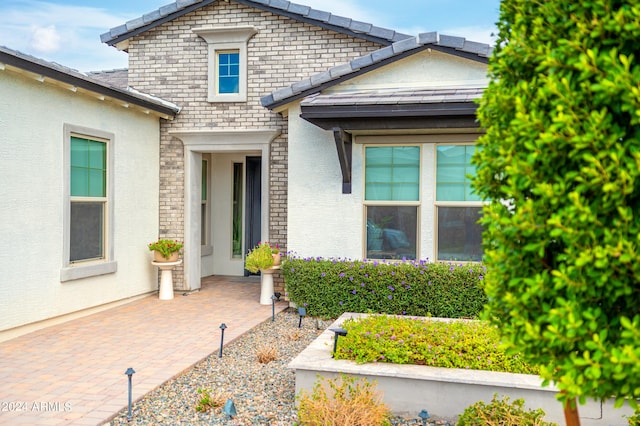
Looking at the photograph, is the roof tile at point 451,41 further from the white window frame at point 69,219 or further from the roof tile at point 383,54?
the white window frame at point 69,219

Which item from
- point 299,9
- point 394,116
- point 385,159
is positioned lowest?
point 385,159

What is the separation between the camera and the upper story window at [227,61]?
10.2 m

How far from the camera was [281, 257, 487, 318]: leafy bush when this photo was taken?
7.92m

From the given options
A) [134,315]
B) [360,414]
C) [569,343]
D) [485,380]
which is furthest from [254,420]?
[134,315]

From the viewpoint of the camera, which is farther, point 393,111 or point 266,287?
point 266,287

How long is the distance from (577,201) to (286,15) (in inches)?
349

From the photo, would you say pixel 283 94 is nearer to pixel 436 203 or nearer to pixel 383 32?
pixel 383 32

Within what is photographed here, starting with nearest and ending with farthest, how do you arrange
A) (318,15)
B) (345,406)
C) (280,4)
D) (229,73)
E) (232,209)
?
(345,406)
(318,15)
(280,4)
(229,73)
(232,209)

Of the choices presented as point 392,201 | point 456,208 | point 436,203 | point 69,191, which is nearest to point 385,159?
point 392,201

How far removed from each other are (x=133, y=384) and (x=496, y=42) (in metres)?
4.45

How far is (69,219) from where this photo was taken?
7.91m

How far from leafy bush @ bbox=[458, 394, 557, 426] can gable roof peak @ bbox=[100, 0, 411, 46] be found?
7.17 meters

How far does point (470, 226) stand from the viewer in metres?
8.49

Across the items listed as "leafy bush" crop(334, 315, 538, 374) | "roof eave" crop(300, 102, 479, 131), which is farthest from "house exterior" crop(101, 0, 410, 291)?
"leafy bush" crop(334, 315, 538, 374)
